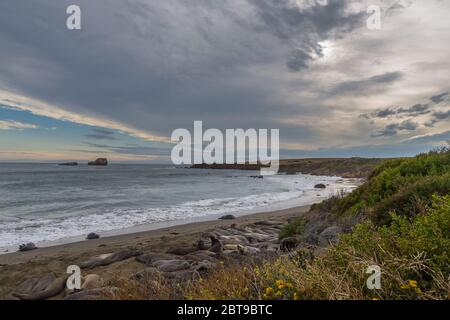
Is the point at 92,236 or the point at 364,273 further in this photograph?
the point at 92,236

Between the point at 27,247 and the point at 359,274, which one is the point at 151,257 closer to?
the point at 27,247

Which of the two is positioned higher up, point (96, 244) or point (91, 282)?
point (91, 282)

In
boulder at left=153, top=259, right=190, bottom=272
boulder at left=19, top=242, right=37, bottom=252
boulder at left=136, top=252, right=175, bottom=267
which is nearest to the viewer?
boulder at left=153, top=259, right=190, bottom=272

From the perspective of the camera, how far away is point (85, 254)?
1106cm

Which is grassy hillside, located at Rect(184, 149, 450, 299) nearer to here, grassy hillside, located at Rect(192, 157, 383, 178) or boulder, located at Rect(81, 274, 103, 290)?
boulder, located at Rect(81, 274, 103, 290)

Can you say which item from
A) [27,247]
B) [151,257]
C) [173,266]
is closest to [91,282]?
[173,266]

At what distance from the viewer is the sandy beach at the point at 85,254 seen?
885 cm

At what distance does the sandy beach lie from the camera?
885 cm

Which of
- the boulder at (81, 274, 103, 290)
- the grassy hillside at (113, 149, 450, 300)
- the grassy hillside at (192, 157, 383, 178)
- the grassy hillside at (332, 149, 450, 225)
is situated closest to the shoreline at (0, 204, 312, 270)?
the boulder at (81, 274, 103, 290)
